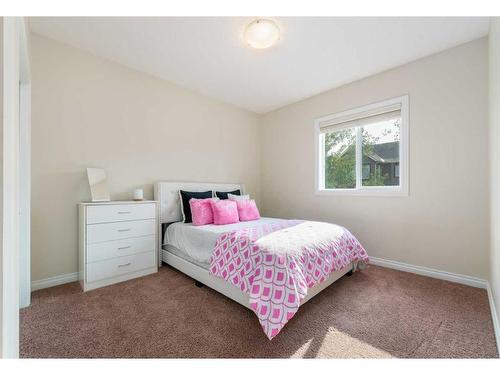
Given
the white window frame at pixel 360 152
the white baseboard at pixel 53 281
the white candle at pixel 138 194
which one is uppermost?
the white window frame at pixel 360 152

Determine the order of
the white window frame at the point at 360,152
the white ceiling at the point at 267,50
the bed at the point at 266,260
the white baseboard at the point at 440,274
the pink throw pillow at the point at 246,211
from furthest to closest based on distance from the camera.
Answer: the pink throw pillow at the point at 246,211, the white window frame at the point at 360,152, the white baseboard at the point at 440,274, the white ceiling at the point at 267,50, the bed at the point at 266,260

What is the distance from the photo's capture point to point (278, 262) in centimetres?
150

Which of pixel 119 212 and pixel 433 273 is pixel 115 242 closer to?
pixel 119 212

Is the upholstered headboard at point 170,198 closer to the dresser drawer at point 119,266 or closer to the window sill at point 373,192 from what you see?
the dresser drawer at point 119,266

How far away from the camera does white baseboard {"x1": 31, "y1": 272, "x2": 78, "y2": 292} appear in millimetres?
2076

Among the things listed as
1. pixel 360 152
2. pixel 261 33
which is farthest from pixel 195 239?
pixel 360 152

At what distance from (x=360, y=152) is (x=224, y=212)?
6.65ft

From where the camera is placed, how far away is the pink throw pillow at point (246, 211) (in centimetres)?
290

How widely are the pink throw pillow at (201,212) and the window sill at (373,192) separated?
1.70 meters

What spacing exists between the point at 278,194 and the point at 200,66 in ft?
7.56

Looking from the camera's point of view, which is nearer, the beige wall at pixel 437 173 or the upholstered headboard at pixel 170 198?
the beige wall at pixel 437 173

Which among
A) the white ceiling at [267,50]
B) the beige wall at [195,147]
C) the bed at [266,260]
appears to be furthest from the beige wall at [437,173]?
the bed at [266,260]

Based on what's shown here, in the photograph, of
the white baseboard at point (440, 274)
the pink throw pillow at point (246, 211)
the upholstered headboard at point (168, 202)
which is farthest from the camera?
the pink throw pillow at point (246, 211)
